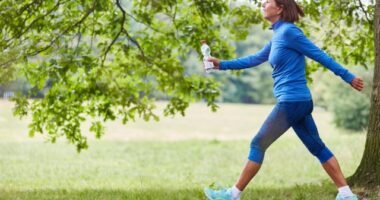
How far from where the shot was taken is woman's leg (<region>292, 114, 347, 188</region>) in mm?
5418

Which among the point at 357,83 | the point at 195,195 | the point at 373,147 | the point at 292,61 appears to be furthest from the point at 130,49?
the point at 357,83

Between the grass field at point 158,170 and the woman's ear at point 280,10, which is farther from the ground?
the woman's ear at point 280,10

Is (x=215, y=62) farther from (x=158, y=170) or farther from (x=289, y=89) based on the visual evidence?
(x=158, y=170)

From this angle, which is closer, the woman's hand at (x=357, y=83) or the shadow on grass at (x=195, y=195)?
the woman's hand at (x=357, y=83)

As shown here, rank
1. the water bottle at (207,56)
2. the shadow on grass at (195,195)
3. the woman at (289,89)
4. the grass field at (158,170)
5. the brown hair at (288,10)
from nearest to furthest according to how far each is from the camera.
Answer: the woman at (289,89)
the brown hair at (288,10)
the water bottle at (207,56)
the shadow on grass at (195,195)
the grass field at (158,170)

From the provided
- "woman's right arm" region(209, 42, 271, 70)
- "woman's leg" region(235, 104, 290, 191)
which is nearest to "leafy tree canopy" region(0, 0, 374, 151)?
"woman's right arm" region(209, 42, 271, 70)

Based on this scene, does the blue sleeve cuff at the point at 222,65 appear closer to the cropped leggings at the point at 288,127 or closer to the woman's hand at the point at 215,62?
the woman's hand at the point at 215,62

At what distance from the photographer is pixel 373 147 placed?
661cm

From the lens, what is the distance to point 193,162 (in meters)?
20.4

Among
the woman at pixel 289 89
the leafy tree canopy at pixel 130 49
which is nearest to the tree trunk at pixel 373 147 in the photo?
the woman at pixel 289 89

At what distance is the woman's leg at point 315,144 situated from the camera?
5418mm

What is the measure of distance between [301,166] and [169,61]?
25.8 feet

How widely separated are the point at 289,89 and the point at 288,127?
0.34 meters

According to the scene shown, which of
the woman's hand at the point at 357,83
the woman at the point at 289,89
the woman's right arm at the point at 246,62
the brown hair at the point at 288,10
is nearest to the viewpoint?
the woman's hand at the point at 357,83
